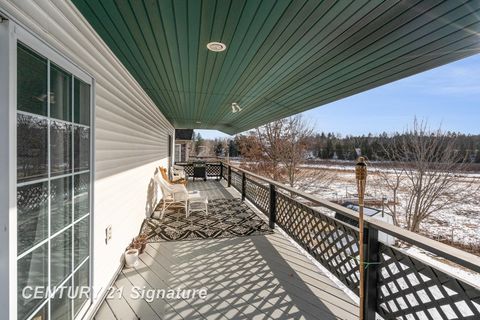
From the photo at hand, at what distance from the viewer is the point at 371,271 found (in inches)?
81.1

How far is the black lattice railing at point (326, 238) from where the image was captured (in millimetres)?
2418

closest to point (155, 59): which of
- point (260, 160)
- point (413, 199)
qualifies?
point (413, 199)

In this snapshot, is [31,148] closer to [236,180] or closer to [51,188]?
[51,188]

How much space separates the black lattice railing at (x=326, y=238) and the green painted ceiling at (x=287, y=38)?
1.77 meters

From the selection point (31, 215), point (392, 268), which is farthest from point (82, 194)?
point (392, 268)

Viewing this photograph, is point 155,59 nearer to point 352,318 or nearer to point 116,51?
point 116,51

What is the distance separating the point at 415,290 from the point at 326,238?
115 cm

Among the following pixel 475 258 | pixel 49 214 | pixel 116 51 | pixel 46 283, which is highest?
pixel 116 51

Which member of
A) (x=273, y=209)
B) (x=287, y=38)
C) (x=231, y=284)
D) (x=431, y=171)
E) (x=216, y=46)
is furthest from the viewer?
(x=431, y=171)

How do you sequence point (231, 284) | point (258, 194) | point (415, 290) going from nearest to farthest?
point (415, 290), point (231, 284), point (258, 194)

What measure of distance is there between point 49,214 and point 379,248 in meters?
2.47

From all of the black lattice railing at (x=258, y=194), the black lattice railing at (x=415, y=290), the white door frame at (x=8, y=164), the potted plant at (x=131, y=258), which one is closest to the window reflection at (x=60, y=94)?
the white door frame at (x=8, y=164)

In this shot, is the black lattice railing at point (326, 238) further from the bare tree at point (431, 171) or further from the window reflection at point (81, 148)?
the bare tree at point (431, 171)

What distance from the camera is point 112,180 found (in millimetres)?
→ 2697
